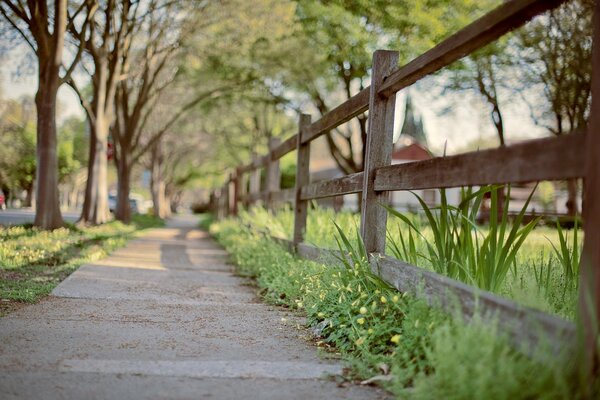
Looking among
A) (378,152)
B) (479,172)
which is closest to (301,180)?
(378,152)

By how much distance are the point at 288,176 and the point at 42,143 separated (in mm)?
34436

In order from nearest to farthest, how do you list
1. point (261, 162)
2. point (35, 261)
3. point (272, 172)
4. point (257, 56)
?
1. point (35, 261)
2. point (272, 172)
3. point (261, 162)
4. point (257, 56)

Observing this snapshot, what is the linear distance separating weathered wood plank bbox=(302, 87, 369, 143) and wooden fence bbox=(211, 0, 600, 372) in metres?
0.01

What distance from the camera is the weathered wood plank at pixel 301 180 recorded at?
6.59 metres

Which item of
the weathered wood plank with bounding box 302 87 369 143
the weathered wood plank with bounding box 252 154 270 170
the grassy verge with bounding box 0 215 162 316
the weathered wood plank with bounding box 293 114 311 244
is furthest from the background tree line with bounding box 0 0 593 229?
Answer: the weathered wood plank with bounding box 302 87 369 143

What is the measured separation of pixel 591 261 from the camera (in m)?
2.11

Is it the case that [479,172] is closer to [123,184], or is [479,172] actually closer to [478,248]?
[478,248]

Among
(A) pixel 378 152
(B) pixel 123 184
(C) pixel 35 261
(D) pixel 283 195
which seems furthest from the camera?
(B) pixel 123 184

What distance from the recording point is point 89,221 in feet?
49.8

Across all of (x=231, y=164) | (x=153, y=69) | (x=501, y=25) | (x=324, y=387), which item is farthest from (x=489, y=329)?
(x=231, y=164)

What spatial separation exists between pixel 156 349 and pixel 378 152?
1.97 m

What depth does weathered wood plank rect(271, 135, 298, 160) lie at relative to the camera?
24.7 ft

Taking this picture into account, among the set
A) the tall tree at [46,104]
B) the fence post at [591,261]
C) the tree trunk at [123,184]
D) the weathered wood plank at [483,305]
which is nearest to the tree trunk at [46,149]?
the tall tree at [46,104]

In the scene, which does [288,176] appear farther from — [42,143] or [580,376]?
[580,376]
